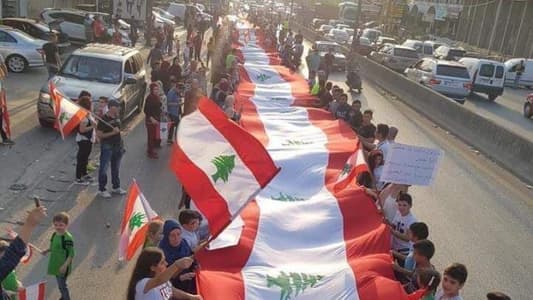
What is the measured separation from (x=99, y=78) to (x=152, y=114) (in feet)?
8.65

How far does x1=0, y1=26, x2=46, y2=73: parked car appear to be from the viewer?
67.3 feet

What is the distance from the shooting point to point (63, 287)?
21.1 feet

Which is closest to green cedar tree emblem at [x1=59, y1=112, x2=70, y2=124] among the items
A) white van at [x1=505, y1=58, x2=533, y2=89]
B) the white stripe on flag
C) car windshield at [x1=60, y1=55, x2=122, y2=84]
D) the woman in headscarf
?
the white stripe on flag

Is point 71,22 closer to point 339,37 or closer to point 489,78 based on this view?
point 489,78

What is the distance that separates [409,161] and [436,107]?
45.9 ft

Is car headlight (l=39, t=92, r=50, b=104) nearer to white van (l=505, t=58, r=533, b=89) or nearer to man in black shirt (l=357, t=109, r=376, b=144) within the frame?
man in black shirt (l=357, t=109, r=376, b=144)

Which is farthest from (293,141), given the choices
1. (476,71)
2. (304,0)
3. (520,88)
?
(304,0)

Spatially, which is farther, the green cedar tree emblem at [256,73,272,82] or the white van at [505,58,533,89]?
the white van at [505,58,533,89]

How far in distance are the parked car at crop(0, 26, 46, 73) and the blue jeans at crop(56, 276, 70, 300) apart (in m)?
16.1

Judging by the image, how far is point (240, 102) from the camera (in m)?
15.5

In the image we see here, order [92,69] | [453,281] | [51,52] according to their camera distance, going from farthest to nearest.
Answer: [51,52]
[92,69]
[453,281]

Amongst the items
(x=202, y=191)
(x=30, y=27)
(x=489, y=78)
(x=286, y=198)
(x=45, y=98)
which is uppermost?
(x=202, y=191)

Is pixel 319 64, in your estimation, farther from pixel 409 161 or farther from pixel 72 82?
pixel 409 161

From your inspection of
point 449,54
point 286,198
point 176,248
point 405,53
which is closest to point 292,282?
point 176,248
